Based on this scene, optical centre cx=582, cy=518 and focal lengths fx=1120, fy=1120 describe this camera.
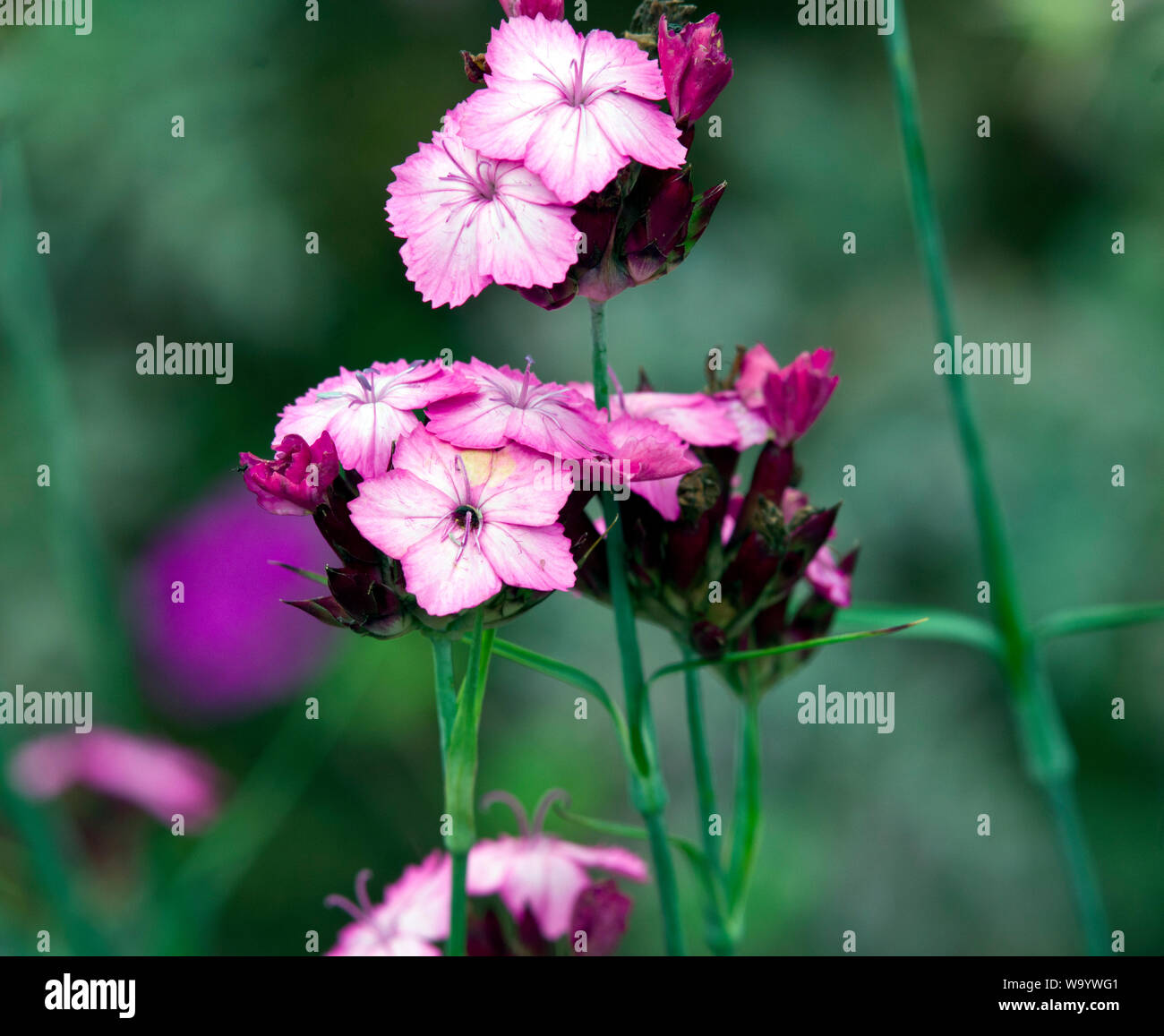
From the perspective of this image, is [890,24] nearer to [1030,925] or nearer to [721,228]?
[721,228]

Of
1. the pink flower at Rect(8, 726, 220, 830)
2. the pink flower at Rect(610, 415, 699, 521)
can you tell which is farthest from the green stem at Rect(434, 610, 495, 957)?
the pink flower at Rect(8, 726, 220, 830)

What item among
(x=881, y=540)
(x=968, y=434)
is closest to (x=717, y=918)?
(x=968, y=434)

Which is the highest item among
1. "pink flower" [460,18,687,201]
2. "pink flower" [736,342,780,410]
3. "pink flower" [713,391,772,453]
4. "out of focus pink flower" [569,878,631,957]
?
"pink flower" [460,18,687,201]

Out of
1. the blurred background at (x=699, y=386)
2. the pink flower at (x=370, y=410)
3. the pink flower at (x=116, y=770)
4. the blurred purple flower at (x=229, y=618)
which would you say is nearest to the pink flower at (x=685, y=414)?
the pink flower at (x=370, y=410)

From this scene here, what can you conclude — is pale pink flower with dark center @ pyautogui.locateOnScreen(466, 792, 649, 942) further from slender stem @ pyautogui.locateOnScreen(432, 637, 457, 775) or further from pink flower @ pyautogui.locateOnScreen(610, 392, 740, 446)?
pink flower @ pyautogui.locateOnScreen(610, 392, 740, 446)

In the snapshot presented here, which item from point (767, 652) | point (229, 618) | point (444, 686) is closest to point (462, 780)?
point (444, 686)

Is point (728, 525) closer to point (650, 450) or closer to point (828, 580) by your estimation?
point (828, 580)

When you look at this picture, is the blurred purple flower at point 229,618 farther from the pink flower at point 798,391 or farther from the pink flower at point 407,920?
the pink flower at point 798,391
